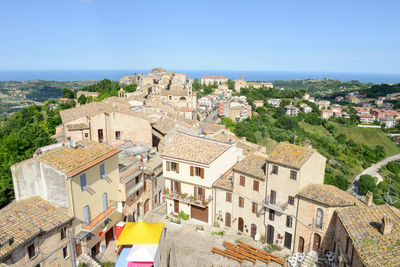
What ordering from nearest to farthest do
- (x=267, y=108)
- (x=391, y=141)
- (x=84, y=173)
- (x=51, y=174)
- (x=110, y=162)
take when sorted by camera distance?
1. (x=51, y=174)
2. (x=84, y=173)
3. (x=110, y=162)
4. (x=391, y=141)
5. (x=267, y=108)

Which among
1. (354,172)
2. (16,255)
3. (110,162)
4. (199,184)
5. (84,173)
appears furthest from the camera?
(354,172)

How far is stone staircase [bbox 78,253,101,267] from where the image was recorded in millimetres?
21547

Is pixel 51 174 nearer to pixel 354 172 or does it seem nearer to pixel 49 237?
pixel 49 237

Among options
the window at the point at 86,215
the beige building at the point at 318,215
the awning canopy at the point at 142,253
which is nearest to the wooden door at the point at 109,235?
the window at the point at 86,215

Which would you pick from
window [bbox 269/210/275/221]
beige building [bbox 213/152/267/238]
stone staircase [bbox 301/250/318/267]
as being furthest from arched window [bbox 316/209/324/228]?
beige building [bbox 213/152/267/238]

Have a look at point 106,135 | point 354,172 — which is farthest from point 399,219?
point 354,172

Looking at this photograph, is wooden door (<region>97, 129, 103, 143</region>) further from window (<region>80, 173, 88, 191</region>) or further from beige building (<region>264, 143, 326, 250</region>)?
beige building (<region>264, 143, 326, 250</region>)

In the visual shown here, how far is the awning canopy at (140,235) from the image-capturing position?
2089cm

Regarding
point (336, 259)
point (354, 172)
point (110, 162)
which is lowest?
point (354, 172)

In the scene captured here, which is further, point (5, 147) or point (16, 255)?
point (5, 147)

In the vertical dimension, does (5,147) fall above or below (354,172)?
above

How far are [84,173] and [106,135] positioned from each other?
2121cm

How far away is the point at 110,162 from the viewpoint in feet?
83.0

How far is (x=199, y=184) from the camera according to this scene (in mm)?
29047
